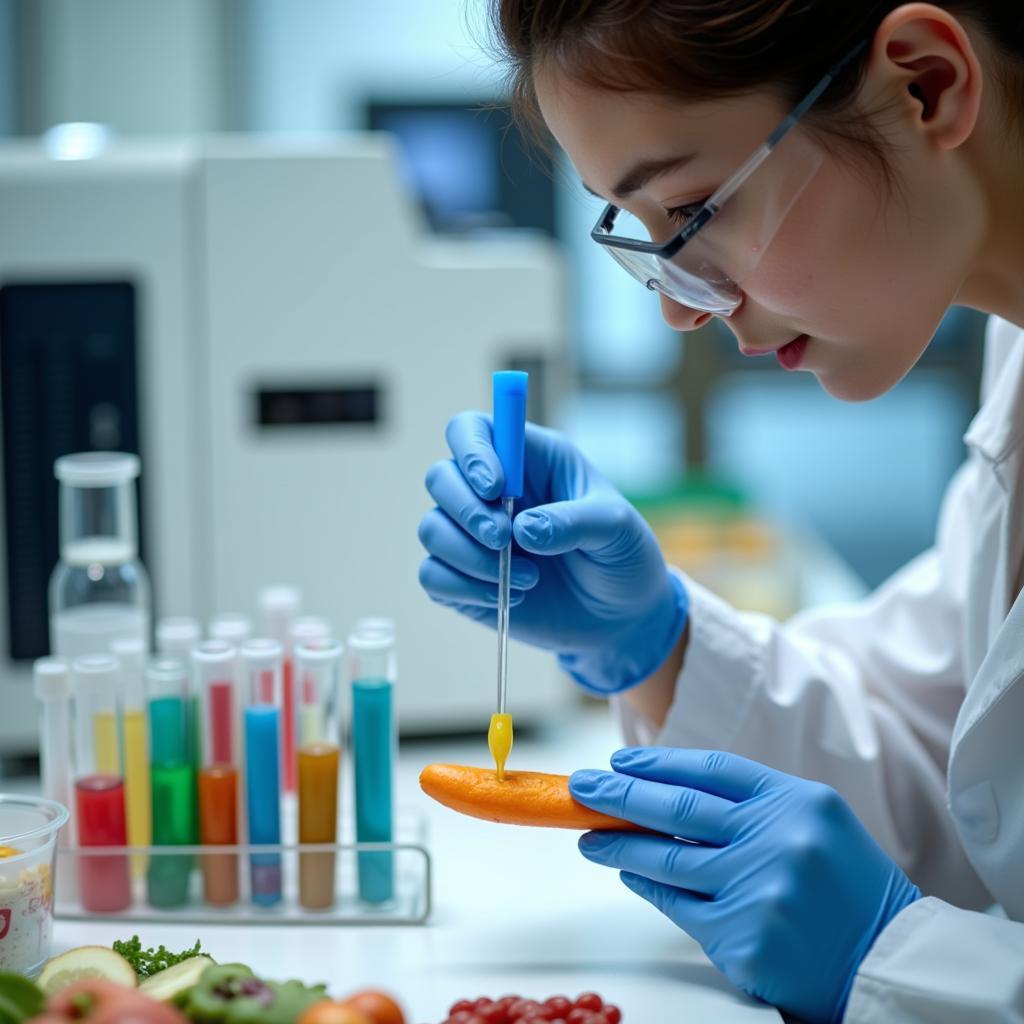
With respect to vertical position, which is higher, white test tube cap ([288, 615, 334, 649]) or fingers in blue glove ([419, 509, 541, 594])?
fingers in blue glove ([419, 509, 541, 594])

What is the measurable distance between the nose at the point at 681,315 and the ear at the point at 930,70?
23 cm

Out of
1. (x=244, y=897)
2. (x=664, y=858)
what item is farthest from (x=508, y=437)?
(x=244, y=897)

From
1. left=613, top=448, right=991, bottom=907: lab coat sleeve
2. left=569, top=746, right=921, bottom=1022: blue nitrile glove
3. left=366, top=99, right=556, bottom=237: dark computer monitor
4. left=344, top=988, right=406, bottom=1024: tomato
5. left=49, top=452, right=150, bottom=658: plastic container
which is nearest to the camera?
left=344, top=988, right=406, bottom=1024: tomato

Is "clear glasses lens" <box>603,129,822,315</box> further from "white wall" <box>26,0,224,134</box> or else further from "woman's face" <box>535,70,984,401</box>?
"white wall" <box>26,0,224,134</box>

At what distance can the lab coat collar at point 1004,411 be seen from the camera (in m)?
1.21

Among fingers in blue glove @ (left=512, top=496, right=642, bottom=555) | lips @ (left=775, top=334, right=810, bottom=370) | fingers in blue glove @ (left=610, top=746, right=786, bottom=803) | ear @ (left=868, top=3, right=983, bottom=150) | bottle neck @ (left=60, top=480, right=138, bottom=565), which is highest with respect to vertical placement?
ear @ (left=868, top=3, right=983, bottom=150)

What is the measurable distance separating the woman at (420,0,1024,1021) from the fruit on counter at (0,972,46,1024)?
0.41 m

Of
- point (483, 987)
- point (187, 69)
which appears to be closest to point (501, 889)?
point (483, 987)

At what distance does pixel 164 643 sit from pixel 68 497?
0.27 metres

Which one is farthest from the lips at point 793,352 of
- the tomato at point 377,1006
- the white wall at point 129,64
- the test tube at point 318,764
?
the white wall at point 129,64

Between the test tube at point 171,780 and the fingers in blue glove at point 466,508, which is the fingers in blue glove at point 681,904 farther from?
the test tube at point 171,780

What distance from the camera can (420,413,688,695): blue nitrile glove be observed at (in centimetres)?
112

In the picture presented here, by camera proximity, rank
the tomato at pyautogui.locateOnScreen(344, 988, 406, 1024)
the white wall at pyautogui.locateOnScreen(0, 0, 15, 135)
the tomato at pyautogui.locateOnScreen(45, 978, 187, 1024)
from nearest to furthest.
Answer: the tomato at pyautogui.locateOnScreen(45, 978, 187, 1024), the tomato at pyautogui.locateOnScreen(344, 988, 406, 1024), the white wall at pyautogui.locateOnScreen(0, 0, 15, 135)

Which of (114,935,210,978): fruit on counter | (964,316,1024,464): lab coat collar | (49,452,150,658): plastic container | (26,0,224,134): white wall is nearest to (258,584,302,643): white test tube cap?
(49,452,150,658): plastic container
